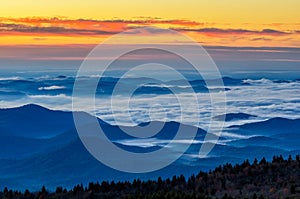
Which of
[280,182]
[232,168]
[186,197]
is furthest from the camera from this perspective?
[232,168]

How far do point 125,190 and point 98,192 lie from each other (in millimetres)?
1402

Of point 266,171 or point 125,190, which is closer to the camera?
point 125,190

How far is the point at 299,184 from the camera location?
30500 millimetres

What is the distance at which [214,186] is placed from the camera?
107ft

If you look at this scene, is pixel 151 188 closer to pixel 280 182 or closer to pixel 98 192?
pixel 98 192

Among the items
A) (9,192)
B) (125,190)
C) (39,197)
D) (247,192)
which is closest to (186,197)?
(247,192)

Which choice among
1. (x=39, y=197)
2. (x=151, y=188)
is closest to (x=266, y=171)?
(x=151, y=188)

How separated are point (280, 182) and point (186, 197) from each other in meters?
7.85

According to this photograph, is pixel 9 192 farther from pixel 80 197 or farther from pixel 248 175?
pixel 248 175

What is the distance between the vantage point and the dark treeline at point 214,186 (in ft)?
99.5

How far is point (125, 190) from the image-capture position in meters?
32.4

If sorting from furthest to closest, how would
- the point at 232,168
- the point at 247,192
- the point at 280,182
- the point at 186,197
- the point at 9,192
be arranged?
the point at 232,168 → the point at 9,192 → the point at 280,182 → the point at 247,192 → the point at 186,197

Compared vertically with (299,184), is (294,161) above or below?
above

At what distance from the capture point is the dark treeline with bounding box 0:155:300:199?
30.3 m
